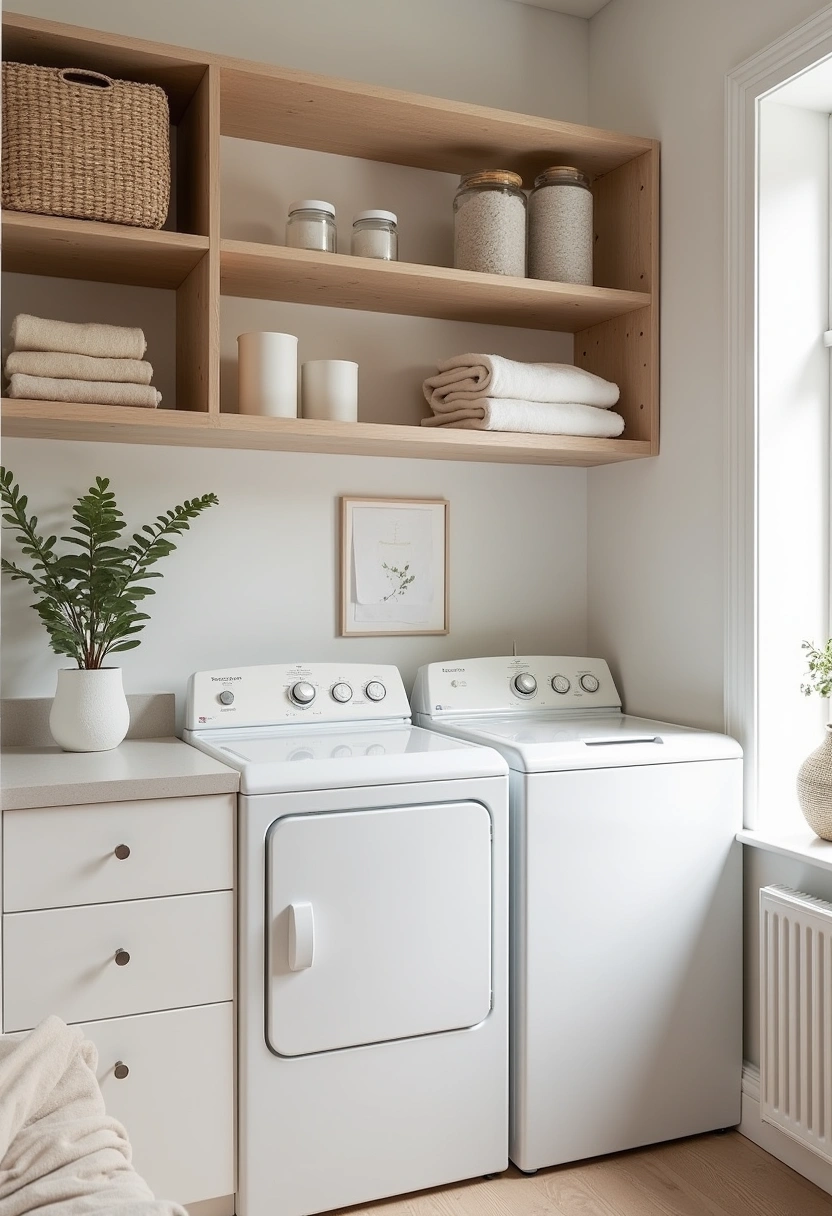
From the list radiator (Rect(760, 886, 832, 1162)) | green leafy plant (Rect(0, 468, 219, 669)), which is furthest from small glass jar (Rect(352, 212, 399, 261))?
radiator (Rect(760, 886, 832, 1162))

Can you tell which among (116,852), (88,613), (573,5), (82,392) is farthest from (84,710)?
(573,5)

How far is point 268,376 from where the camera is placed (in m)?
2.18

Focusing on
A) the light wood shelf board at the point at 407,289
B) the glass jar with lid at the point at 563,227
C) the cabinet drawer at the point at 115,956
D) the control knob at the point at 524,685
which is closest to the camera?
the cabinet drawer at the point at 115,956

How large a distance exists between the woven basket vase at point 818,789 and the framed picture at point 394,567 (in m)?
0.95

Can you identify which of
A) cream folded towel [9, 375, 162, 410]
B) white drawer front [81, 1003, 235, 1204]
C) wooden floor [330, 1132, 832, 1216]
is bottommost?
wooden floor [330, 1132, 832, 1216]

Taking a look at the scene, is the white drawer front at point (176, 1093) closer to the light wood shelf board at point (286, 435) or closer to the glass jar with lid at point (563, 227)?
the light wood shelf board at point (286, 435)

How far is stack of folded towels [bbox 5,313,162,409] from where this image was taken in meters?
1.96

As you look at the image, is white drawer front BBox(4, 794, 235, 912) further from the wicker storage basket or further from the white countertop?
the wicker storage basket

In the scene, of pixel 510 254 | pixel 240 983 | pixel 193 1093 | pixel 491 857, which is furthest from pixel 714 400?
pixel 193 1093

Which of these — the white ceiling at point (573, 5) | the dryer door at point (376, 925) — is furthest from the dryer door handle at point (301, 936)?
the white ceiling at point (573, 5)

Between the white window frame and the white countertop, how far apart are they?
111cm

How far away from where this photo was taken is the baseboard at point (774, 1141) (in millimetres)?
2039

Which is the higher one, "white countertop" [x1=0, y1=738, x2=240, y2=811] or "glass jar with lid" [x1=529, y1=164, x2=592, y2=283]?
"glass jar with lid" [x1=529, y1=164, x2=592, y2=283]

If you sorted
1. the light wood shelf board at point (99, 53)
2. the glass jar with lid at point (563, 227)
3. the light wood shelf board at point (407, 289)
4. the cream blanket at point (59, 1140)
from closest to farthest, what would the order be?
the cream blanket at point (59, 1140) < the light wood shelf board at point (99, 53) < the light wood shelf board at point (407, 289) < the glass jar with lid at point (563, 227)
